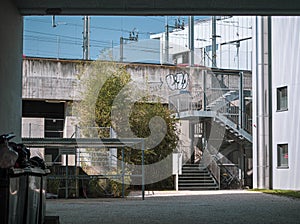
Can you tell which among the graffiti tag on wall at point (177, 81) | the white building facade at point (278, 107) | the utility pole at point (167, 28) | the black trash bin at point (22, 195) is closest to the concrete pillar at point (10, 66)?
the black trash bin at point (22, 195)

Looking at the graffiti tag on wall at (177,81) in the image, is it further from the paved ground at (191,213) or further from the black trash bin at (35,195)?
the black trash bin at (35,195)

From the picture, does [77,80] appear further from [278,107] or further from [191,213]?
[191,213]

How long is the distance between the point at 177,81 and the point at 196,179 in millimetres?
5010

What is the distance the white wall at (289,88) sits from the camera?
76.0 feet

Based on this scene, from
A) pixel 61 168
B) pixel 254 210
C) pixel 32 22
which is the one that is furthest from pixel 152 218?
pixel 32 22

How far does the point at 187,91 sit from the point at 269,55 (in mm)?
4964

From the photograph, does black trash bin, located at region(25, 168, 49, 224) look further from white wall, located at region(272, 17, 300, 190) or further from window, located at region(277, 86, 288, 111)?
window, located at region(277, 86, 288, 111)

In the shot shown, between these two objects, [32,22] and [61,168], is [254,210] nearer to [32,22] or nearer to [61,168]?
[61,168]

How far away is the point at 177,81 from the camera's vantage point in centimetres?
2948

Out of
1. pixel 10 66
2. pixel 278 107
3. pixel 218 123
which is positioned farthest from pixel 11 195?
pixel 218 123

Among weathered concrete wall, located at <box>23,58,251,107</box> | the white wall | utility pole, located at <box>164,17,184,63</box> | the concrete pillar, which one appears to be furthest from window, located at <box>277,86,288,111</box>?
the concrete pillar

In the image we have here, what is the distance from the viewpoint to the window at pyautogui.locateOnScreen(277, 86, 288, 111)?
24.4 metres

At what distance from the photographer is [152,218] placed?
43.0 feet

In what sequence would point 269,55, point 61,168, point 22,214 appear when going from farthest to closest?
point 269,55 → point 61,168 → point 22,214
